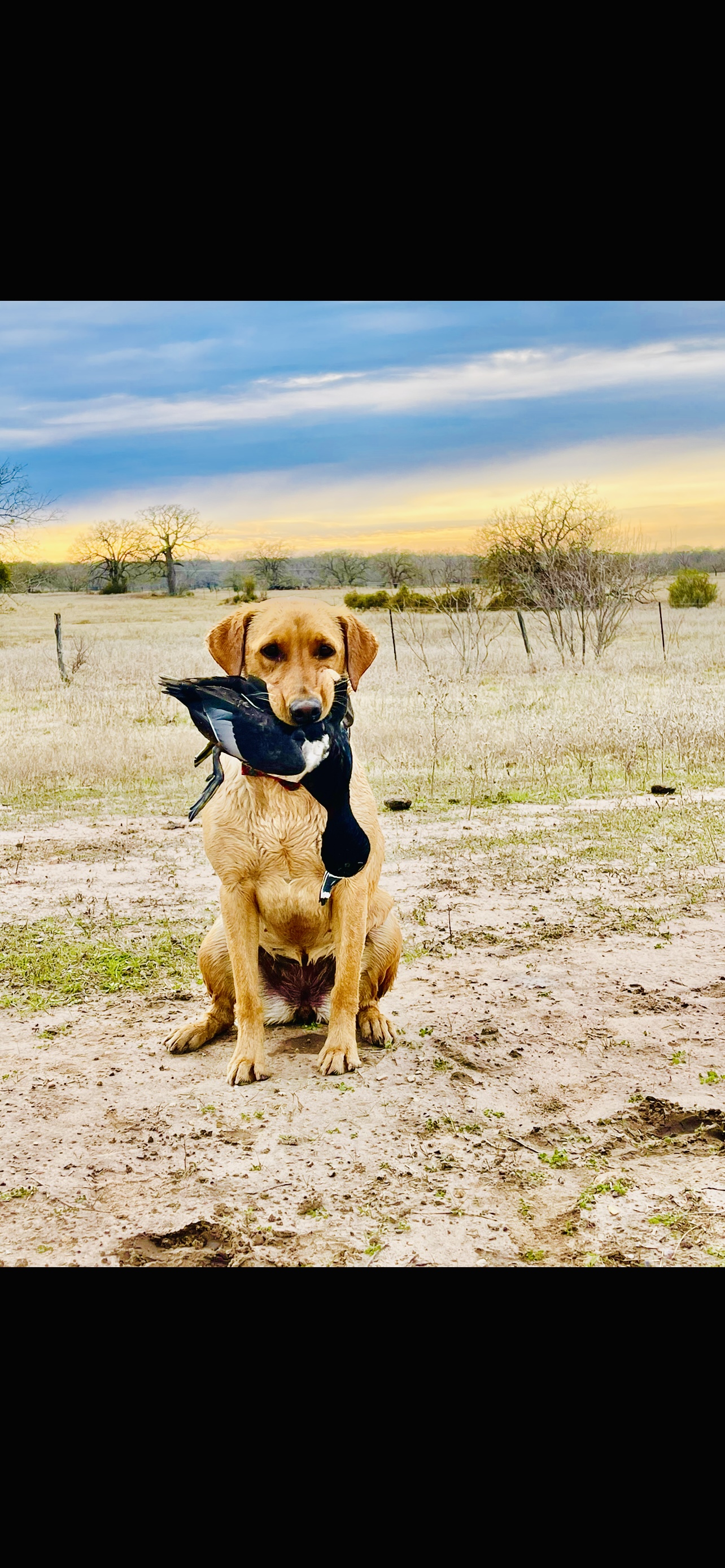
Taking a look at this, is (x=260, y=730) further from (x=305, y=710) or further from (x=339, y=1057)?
(x=339, y=1057)

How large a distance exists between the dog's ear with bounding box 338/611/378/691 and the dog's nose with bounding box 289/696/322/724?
336 mm

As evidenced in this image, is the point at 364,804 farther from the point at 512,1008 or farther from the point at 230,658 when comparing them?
the point at 512,1008

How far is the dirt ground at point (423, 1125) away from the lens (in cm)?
277

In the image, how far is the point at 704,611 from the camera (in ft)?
85.9

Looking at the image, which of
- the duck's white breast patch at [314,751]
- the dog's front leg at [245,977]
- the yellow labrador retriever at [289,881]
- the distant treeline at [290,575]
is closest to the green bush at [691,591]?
the distant treeline at [290,575]

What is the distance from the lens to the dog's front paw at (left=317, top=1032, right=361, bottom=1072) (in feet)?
11.4

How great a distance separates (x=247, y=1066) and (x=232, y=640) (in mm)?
1319

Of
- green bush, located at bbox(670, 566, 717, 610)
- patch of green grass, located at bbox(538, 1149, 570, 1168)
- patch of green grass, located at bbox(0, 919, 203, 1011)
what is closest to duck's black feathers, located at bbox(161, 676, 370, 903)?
patch of green grass, located at bbox(538, 1149, 570, 1168)

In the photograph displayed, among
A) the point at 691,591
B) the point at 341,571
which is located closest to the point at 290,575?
the point at 341,571

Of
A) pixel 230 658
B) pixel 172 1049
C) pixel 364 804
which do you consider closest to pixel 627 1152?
pixel 364 804

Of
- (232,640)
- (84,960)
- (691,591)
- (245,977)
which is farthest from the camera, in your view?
(691,591)

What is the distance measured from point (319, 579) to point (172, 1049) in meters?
9.67

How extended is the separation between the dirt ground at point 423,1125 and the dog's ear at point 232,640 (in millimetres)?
1315

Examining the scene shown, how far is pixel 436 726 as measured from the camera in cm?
1042
